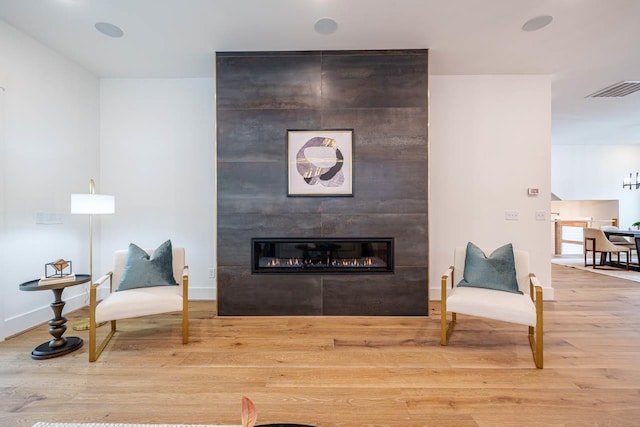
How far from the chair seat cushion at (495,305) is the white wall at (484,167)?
1.24 m

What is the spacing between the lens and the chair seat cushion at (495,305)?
2311 mm

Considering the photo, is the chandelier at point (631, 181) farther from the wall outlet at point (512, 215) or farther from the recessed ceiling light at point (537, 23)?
the recessed ceiling light at point (537, 23)

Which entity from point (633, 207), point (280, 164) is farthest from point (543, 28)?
point (633, 207)

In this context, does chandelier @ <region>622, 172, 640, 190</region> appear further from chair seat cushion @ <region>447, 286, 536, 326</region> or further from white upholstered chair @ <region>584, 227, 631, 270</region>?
chair seat cushion @ <region>447, 286, 536, 326</region>

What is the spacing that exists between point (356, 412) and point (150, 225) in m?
3.45

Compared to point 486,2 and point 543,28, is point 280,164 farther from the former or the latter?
point 543,28

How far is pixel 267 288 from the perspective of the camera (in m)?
3.30

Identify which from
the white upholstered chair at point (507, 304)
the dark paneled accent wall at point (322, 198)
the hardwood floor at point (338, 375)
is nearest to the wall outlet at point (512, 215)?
the white upholstered chair at point (507, 304)

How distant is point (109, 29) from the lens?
2.88 meters

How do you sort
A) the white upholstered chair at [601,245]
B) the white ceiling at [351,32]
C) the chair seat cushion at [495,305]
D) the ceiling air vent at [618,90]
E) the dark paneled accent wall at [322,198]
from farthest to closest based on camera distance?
the white upholstered chair at [601,245]
the ceiling air vent at [618,90]
the dark paneled accent wall at [322,198]
the white ceiling at [351,32]
the chair seat cushion at [495,305]

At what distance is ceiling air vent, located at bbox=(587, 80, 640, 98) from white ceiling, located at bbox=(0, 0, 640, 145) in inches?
8.5

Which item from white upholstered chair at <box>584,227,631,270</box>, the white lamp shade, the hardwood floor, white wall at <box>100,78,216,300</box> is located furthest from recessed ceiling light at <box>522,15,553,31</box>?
white upholstered chair at <box>584,227,631,270</box>

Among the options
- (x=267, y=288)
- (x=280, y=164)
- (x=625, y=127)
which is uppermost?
(x=625, y=127)

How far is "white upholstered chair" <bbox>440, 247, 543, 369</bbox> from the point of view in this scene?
2.29 metres
